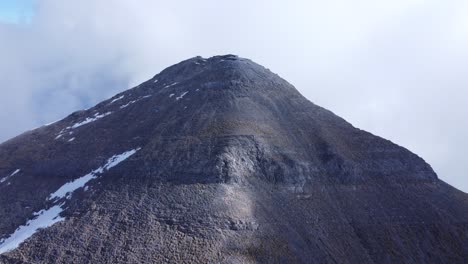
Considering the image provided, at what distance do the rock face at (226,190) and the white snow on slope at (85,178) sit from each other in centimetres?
17

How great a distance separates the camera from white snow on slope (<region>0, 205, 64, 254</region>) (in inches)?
2097

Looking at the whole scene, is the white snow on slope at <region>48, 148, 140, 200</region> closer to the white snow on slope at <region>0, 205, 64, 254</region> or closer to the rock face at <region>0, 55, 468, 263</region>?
the rock face at <region>0, 55, 468, 263</region>

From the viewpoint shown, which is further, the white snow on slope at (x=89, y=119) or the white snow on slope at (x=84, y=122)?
the white snow on slope at (x=89, y=119)

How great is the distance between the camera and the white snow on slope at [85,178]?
6081cm

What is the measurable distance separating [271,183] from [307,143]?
404 inches

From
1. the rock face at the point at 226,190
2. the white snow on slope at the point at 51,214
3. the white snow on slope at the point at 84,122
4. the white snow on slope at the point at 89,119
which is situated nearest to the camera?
the rock face at the point at 226,190

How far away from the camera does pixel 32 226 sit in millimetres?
56094

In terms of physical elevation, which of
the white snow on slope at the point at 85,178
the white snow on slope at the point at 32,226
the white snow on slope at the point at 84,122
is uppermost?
the white snow on slope at the point at 84,122

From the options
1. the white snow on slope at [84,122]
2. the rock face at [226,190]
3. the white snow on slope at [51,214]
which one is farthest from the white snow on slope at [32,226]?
the white snow on slope at [84,122]

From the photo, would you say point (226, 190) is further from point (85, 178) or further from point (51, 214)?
point (51, 214)

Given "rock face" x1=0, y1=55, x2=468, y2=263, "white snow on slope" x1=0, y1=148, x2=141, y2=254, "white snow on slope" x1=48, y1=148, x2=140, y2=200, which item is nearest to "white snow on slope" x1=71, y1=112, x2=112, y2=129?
"rock face" x1=0, y1=55, x2=468, y2=263

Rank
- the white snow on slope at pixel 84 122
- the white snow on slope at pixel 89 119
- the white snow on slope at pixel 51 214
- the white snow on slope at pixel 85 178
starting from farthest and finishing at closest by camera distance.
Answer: the white snow on slope at pixel 89 119, the white snow on slope at pixel 84 122, the white snow on slope at pixel 85 178, the white snow on slope at pixel 51 214

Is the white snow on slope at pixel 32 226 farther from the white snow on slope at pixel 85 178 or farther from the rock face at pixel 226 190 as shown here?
the white snow on slope at pixel 85 178

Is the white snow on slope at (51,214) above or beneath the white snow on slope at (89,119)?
beneath
